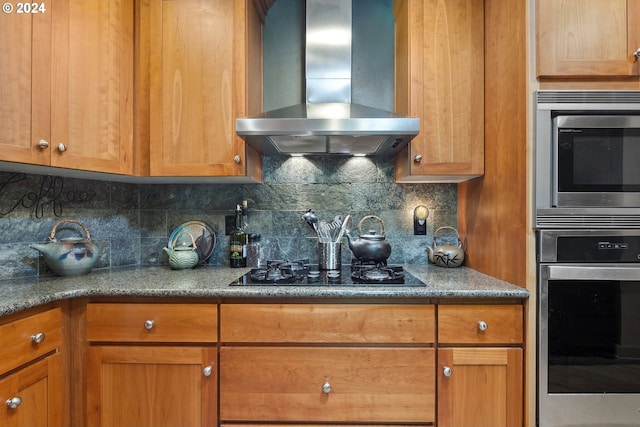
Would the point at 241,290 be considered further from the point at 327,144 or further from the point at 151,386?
the point at 327,144

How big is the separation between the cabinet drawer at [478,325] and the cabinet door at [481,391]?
0.05 meters

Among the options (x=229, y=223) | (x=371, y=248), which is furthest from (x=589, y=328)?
(x=229, y=223)

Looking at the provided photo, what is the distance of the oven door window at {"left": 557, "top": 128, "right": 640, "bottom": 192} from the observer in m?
1.18

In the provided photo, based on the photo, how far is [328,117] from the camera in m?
1.42

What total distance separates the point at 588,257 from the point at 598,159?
365 mm

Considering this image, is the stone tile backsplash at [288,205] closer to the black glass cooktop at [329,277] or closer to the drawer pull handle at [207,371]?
the black glass cooktop at [329,277]

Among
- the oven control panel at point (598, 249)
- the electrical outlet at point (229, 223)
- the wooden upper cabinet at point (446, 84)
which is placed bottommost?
the oven control panel at point (598, 249)

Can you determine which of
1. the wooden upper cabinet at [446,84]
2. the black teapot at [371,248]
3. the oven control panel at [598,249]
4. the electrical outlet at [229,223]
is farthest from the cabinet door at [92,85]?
the oven control panel at [598,249]

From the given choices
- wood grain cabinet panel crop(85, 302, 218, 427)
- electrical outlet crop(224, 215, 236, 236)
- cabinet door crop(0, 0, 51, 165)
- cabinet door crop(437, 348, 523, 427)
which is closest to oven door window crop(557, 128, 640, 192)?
cabinet door crop(437, 348, 523, 427)

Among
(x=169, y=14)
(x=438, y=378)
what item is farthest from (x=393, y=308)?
(x=169, y=14)

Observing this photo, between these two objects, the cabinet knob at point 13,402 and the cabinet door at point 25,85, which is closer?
the cabinet knob at point 13,402

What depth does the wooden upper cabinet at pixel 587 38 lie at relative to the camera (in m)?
1.18

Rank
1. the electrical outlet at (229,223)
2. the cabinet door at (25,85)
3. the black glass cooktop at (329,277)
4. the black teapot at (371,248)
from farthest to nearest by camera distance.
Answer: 1. the electrical outlet at (229,223)
2. the black teapot at (371,248)
3. the black glass cooktop at (329,277)
4. the cabinet door at (25,85)

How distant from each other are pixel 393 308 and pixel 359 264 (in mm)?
549
